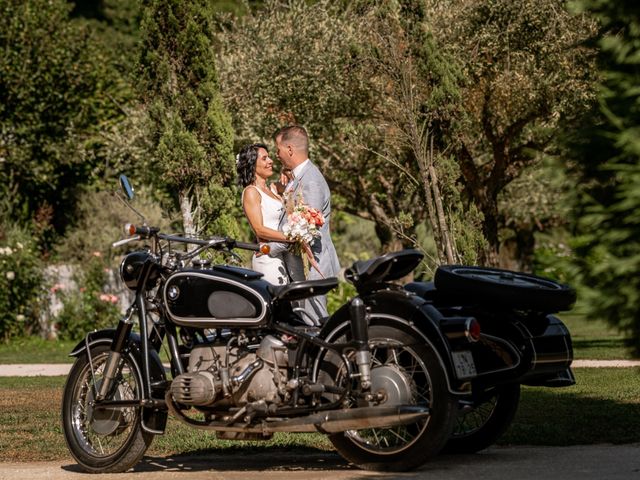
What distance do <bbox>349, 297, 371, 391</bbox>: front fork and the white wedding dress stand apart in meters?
2.29

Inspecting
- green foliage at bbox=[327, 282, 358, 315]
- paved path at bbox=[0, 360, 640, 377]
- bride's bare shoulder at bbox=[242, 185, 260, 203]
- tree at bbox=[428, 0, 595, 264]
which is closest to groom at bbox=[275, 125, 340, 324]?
bride's bare shoulder at bbox=[242, 185, 260, 203]

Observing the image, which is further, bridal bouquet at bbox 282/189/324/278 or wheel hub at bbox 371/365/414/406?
bridal bouquet at bbox 282/189/324/278

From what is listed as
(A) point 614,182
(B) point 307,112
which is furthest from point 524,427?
(B) point 307,112

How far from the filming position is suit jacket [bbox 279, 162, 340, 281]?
846 cm

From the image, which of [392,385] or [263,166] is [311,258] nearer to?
[263,166]

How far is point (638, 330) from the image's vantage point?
16.4 ft

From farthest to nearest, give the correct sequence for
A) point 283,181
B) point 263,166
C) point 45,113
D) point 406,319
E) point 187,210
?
point 45,113 < point 187,210 < point 283,181 < point 263,166 < point 406,319

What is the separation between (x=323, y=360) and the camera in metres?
6.47

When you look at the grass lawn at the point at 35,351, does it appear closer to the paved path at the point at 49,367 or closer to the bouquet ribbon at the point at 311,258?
the paved path at the point at 49,367

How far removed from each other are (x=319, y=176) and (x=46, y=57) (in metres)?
19.3

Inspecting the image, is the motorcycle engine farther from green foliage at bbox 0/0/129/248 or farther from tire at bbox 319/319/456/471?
green foliage at bbox 0/0/129/248

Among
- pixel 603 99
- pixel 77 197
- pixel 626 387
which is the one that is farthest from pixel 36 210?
pixel 603 99

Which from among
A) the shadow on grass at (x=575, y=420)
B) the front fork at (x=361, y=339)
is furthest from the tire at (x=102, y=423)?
the shadow on grass at (x=575, y=420)

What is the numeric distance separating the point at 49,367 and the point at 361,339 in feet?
32.2
